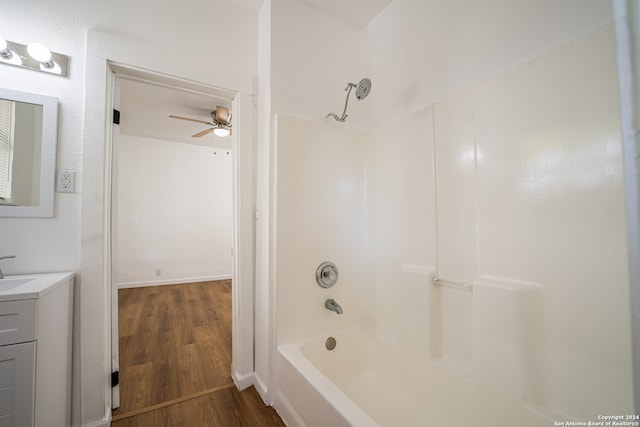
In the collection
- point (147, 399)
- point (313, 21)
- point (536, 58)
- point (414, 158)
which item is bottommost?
point (147, 399)

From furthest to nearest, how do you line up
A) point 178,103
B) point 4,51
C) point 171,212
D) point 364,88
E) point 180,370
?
point 171,212 → point 178,103 → point 180,370 → point 364,88 → point 4,51

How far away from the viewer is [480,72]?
4.02 ft

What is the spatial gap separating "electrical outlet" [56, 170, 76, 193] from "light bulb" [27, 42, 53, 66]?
0.58 meters

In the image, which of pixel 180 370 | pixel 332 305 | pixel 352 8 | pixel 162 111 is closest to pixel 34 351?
pixel 180 370

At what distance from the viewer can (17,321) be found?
39.6 inches

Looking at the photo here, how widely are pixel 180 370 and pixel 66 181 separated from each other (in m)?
1.56

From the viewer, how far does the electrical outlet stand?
1355 mm

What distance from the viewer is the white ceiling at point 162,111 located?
2.75 metres

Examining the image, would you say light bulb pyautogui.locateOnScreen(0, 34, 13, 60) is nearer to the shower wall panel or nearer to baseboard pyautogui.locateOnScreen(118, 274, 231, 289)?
the shower wall panel

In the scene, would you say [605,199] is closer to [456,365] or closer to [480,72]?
[480,72]

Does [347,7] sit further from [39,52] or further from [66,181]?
[66,181]

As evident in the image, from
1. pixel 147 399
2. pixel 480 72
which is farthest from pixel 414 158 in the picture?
pixel 147 399

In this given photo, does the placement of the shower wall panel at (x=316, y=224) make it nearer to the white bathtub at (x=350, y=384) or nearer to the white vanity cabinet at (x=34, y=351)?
the white bathtub at (x=350, y=384)

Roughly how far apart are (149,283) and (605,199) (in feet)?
17.0
